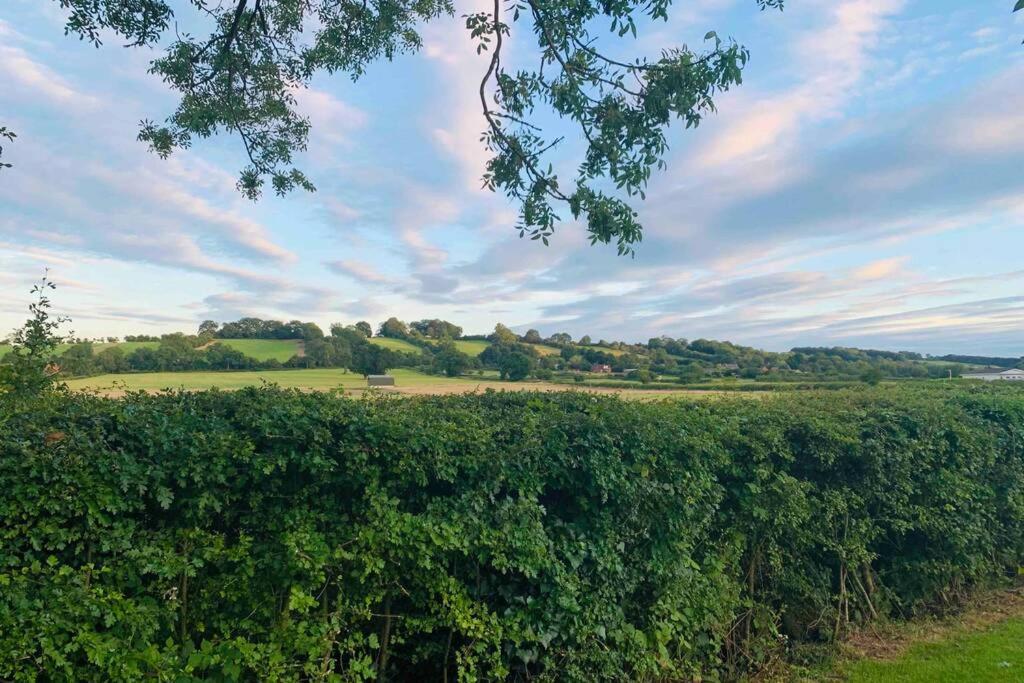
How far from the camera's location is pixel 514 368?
9164 mm

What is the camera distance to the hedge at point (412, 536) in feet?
10.3

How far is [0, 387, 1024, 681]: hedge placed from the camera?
123 inches

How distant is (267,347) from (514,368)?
243 inches

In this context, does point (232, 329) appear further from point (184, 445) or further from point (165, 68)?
point (184, 445)

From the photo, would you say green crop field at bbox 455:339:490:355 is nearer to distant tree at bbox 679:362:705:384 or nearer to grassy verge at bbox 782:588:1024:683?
distant tree at bbox 679:362:705:384

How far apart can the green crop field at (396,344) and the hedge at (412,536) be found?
259 inches

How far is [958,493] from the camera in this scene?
636cm

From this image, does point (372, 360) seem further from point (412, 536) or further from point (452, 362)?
point (412, 536)

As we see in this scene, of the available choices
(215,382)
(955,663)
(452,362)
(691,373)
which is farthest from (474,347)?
(955,663)

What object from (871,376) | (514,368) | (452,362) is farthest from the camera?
(871,376)

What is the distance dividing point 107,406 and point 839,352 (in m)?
18.0

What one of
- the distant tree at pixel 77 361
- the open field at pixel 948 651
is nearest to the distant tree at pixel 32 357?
the distant tree at pixel 77 361

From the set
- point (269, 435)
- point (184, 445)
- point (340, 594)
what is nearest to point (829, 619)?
point (340, 594)

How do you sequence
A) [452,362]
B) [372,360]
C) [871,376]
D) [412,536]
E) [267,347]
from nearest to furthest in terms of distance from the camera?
[412,536]
[372,360]
[452,362]
[267,347]
[871,376]
